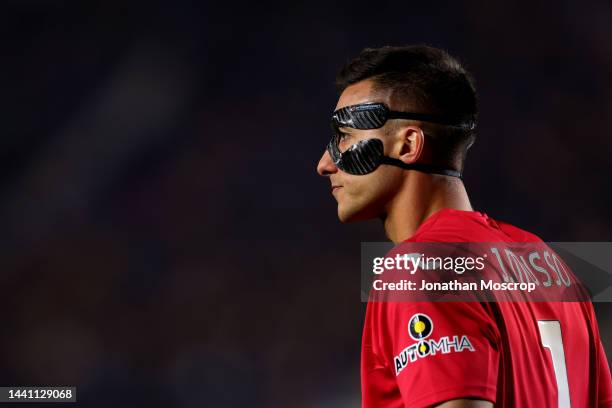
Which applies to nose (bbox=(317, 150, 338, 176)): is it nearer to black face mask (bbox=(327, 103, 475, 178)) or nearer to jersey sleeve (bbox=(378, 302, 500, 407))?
black face mask (bbox=(327, 103, 475, 178))

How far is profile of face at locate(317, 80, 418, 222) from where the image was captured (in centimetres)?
211

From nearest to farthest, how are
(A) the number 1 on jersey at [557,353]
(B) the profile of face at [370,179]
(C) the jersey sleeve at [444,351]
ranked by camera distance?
(C) the jersey sleeve at [444,351] < (A) the number 1 on jersey at [557,353] < (B) the profile of face at [370,179]

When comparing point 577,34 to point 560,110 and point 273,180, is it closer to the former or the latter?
point 560,110

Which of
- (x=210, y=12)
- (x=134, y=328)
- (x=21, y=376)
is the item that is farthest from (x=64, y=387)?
(x=210, y=12)

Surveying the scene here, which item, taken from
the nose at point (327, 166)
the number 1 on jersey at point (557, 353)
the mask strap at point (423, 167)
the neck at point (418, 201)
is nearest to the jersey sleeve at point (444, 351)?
the number 1 on jersey at point (557, 353)

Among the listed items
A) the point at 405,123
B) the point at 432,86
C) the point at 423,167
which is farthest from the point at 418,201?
the point at 432,86

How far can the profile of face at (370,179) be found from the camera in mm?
2105

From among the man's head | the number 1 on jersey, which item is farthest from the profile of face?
the number 1 on jersey

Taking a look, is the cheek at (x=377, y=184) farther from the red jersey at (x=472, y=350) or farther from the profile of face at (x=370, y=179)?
the red jersey at (x=472, y=350)

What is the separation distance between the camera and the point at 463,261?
1580mm

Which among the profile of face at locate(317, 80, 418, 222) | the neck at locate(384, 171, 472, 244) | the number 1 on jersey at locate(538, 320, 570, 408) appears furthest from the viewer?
the profile of face at locate(317, 80, 418, 222)

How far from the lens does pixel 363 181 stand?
216cm

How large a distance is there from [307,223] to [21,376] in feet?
9.87

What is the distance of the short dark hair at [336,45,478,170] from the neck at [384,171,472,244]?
9 cm
